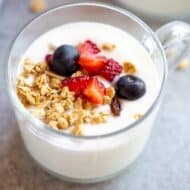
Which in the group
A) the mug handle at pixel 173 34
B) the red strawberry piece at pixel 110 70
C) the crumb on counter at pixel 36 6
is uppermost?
the mug handle at pixel 173 34

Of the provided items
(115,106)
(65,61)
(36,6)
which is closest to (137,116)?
(115,106)

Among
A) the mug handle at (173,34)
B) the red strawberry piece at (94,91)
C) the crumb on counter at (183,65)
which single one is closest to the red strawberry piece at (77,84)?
the red strawberry piece at (94,91)

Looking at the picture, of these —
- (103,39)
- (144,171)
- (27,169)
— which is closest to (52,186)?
(27,169)

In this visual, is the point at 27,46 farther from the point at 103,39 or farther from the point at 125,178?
the point at 125,178

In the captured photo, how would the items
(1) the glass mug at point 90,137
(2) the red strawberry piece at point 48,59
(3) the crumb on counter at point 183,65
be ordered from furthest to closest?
(3) the crumb on counter at point 183,65 < (2) the red strawberry piece at point 48,59 < (1) the glass mug at point 90,137

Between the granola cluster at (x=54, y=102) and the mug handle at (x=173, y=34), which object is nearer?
the granola cluster at (x=54, y=102)

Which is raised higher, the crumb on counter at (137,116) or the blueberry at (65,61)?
the blueberry at (65,61)

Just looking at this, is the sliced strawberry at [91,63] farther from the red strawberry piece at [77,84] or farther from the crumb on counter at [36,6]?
the crumb on counter at [36,6]

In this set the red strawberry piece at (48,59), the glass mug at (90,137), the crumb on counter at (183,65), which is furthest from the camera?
the crumb on counter at (183,65)
